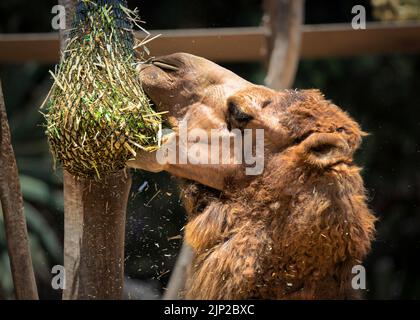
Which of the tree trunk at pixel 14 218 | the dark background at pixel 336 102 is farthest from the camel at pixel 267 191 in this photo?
the dark background at pixel 336 102

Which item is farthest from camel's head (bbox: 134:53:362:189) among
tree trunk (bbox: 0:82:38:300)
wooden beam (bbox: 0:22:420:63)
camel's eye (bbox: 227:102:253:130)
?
wooden beam (bbox: 0:22:420:63)

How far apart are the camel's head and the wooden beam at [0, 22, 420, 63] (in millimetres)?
1888

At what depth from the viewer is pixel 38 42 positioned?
16.2ft

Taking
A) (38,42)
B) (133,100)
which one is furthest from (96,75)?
(38,42)

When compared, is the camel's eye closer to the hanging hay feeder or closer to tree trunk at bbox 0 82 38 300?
the hanging hay feeder

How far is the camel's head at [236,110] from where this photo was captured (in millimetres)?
2277

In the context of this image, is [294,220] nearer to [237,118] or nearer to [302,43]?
[237,118]

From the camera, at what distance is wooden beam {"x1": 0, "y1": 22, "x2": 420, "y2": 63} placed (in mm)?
4934

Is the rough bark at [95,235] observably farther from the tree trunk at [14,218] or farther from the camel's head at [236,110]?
the camel's head at [236,110]

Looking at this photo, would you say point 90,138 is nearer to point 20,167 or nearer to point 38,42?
point 38,42

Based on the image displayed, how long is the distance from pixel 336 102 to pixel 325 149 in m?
4.87

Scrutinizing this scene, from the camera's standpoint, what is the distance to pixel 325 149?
2.22 metres

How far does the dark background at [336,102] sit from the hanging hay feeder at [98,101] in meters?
3.51
